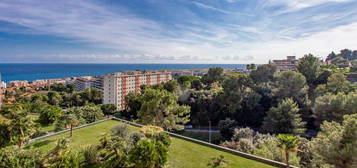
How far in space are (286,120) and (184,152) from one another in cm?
1598

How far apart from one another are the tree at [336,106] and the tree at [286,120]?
2.94 metres

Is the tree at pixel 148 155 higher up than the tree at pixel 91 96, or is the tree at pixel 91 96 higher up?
the tree at pixel 148 155

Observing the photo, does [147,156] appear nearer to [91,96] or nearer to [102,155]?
[102,155]

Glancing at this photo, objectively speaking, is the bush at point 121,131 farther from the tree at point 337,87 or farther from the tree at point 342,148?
the tree at point 337,87

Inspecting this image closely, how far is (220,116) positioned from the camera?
28.4 meters

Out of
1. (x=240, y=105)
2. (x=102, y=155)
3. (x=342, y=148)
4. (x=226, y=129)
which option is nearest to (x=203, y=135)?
(x=226, y=129)

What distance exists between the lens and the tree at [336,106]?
18.2 metres

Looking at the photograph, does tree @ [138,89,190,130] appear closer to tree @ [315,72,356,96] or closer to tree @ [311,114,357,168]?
tree @ [311,114,357,168]

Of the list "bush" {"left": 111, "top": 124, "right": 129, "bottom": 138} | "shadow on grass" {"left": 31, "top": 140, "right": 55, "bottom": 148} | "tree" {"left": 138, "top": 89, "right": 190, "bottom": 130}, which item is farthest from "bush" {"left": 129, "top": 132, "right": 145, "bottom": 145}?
"shadow on grass" {"left": 31, "top": 140, "right": 55, "bottom": 148}

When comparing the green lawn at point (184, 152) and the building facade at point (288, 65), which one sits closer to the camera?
the green lawn at point (184, 152)

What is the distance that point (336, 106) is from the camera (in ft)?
62.2

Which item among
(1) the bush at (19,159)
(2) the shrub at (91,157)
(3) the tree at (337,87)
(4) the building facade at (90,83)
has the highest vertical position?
(3) the tree at (337,87)

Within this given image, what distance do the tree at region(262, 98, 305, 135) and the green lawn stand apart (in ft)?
46.5

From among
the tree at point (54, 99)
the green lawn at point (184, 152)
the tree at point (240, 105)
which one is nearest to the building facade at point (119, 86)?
the tree at point (54, 99)
